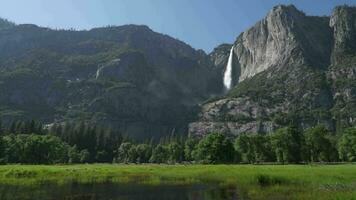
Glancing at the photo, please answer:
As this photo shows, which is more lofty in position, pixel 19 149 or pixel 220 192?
pixel 19 149

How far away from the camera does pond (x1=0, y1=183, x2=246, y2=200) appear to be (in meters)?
48.3

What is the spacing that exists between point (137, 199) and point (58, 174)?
3624 centimetres

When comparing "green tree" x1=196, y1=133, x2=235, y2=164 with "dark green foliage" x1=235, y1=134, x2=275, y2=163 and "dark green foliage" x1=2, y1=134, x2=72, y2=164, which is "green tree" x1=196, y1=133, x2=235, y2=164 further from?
"dark green foliage" x1=2, y1=134, x2=72, y2=164

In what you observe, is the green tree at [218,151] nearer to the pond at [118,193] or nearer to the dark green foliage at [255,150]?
the dark green foliage at [255,150]

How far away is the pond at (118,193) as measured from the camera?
159 feet

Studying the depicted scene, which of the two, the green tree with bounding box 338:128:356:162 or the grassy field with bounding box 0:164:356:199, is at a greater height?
the green tree with bounding box 338:128:356:162

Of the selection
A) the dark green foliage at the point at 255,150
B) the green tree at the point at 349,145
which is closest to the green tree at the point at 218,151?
the dark green foliage at the point at 255,150

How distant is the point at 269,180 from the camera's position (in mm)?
61625

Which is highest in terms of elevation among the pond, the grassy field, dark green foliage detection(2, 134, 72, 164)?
dark green foliage detection(2, 134, 72, 164)

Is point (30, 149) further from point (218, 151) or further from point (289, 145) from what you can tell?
point (289, 145)

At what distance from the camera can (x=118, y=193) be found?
53.8 m

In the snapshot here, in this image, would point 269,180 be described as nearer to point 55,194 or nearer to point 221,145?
point 55,194

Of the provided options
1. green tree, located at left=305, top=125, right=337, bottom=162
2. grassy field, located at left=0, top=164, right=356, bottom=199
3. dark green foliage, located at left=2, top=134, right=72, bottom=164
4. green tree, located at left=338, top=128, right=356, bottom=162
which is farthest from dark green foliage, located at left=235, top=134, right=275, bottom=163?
grassy field, located at left=0, top=164, right=356, bottom=199

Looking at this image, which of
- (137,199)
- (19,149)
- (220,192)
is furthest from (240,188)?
(19,149)
